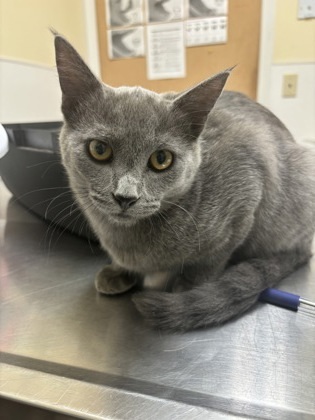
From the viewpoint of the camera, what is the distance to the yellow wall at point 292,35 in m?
2.00

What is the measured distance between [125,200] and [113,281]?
0.26 metres

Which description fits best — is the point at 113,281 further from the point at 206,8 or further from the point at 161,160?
the point at 206,8

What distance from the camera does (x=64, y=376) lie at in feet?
1.70

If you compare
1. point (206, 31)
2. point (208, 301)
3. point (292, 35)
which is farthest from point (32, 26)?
point (208, 301)

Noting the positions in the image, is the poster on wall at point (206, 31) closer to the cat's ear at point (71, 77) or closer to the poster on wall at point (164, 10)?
the poster on wall at point (164, 10)

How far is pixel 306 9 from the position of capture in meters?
1.97

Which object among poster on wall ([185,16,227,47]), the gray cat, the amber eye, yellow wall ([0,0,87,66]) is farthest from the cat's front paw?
poster on wall ([185,16,227,47])

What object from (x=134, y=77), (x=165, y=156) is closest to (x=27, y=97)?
(x=134, y=77)

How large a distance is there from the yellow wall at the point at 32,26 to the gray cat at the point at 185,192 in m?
1.27

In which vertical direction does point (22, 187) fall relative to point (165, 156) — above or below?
below

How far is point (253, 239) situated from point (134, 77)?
1911 mm

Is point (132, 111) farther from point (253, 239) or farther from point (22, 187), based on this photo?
point (22, 187)

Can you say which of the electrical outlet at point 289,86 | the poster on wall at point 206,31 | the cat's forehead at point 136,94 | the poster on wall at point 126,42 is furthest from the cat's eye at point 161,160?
the poster on wall at point 126,42

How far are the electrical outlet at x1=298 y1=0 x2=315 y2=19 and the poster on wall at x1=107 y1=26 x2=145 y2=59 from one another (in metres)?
0.95
